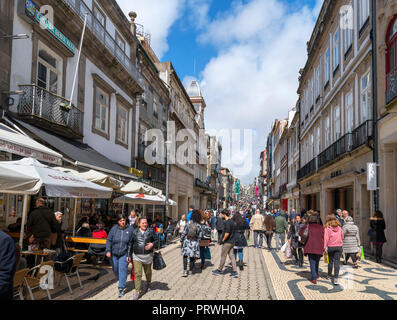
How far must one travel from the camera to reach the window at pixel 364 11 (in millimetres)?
14496

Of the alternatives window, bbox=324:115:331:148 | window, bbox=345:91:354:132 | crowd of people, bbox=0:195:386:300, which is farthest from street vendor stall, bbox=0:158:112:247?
window, bbox=324:115:331:148

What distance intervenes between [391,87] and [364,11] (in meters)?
5.19

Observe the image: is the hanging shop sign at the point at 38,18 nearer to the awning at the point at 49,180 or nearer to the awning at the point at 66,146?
the awning at the point at 66,146

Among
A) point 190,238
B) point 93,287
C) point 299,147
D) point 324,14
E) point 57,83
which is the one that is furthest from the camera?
point 299,147

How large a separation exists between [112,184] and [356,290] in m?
7.57

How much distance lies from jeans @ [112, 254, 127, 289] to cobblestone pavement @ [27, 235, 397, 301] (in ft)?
1.06

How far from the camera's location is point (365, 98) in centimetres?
1508

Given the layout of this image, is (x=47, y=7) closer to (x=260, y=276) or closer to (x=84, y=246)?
(x=84, y=246)

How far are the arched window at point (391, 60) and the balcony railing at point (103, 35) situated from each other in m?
11.9

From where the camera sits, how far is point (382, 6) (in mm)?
12789

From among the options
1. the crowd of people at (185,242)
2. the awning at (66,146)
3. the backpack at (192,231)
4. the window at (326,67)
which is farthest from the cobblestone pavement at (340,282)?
the window at (326,67)

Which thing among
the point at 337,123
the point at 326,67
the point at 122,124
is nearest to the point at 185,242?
the point at 122,124

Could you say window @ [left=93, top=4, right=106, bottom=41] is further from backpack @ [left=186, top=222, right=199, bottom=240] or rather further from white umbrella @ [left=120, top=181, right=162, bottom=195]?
backpack @ [left=186, top=222, right=199, bottom=240]
